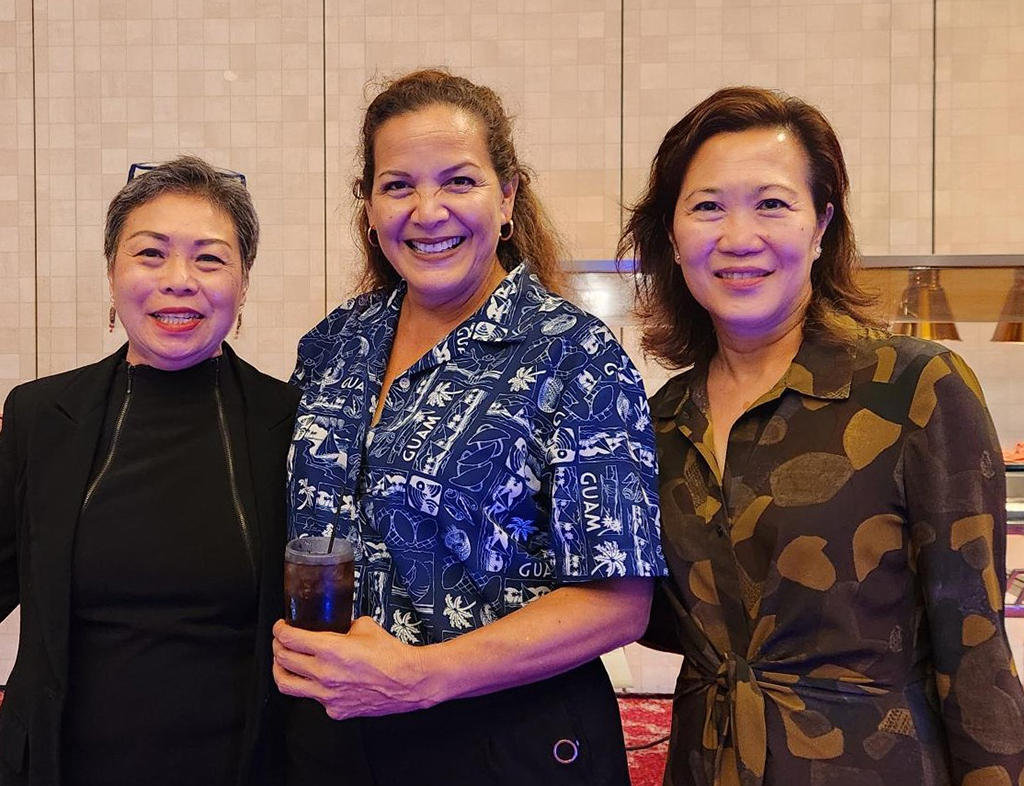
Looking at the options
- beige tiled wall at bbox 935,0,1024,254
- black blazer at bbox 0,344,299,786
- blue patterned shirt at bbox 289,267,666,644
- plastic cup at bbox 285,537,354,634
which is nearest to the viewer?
plastic cup at bbox 285,537,354,634

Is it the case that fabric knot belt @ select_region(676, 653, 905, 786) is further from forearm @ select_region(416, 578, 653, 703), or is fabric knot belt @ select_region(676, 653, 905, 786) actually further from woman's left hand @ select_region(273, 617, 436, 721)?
woman's left hand @ select_region(273, 617, 436, 721)

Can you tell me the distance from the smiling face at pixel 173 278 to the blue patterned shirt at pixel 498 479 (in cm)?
34

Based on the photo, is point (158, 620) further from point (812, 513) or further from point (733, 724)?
point (812, 513)

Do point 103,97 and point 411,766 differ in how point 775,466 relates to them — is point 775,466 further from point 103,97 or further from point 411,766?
point 103,97

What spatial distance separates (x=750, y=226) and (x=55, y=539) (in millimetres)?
1124

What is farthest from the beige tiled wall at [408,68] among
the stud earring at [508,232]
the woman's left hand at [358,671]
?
the woman's left hand at [358,671]

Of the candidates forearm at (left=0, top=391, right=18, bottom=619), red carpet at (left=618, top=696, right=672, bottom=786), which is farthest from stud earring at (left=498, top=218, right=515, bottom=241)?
red carpet at (left=618, top=696, right=672, bottom=786)

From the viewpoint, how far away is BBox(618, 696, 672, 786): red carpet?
7.18 feet

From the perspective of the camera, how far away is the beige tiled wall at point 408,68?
322cm

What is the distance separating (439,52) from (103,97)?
1.18 m

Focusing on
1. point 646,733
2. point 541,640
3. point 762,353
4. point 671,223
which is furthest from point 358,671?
point 646,733

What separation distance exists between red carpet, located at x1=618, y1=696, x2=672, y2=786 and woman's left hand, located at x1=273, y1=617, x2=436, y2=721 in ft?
3.09

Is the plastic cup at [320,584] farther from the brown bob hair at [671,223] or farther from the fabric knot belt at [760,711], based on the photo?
the brown bob hair at [671,223]

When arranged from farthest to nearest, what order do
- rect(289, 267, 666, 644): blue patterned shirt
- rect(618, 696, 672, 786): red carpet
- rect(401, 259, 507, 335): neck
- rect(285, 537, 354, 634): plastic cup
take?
1. rect(618, 696, 672, 786): red carpet
2. rect(401, 259, 507, 335): neck
3. rect(289, 267, 666, 644): blue patterned shirt
4. rect(285, 537, 354, 634): plastic cup
